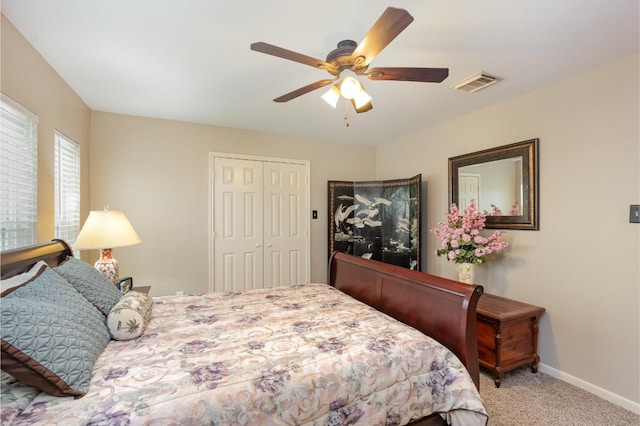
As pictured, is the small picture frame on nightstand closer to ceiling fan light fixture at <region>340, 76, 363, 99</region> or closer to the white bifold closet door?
the white bifold closet door

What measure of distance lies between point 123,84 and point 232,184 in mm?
1605

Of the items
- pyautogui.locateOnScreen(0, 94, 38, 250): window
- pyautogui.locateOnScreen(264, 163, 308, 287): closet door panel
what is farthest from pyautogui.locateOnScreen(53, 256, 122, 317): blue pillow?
pyautogui.locateOnScreen(264, 163, 308, 287): closet door panel

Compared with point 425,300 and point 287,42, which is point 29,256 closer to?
point 287,42

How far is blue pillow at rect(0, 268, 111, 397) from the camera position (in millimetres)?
948

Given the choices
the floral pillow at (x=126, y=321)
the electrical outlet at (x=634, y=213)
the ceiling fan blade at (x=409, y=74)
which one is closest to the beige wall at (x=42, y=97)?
the floral pillow at (x=126, y=321)

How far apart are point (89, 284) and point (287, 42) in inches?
73.6

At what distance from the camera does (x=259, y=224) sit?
398 cm

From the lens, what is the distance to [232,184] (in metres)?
3.83

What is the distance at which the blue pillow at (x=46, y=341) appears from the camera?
95 cm

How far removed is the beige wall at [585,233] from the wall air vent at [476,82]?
528 mm

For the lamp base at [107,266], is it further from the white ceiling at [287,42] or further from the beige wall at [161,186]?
the white ceiling at [287,42]

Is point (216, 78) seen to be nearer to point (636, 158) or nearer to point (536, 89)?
point (536, 89)

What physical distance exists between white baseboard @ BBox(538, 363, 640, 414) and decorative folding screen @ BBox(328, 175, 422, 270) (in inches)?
59.3

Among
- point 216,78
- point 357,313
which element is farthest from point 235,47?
point 357,313
